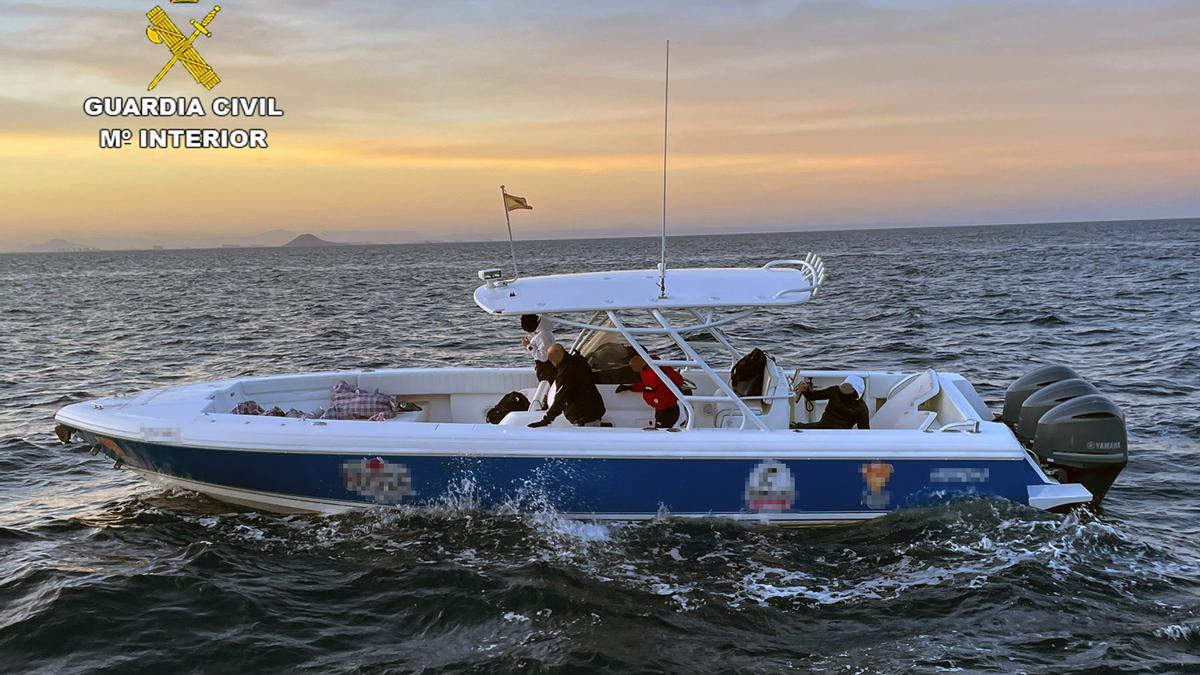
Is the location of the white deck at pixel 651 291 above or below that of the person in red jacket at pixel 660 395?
above

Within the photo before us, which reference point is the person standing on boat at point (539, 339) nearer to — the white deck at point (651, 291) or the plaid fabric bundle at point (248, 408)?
the white deck at point (651, 291)

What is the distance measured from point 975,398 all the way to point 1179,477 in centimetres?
255

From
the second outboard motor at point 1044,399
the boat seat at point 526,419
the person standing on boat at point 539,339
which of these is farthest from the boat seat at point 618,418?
the second outboard motor at point 1044,399

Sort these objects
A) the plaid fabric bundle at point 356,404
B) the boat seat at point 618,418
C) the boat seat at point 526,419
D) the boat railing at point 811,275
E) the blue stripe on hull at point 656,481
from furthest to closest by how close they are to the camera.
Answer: the plaid fabric bundle at point 356,404, the boat seat at point 618,418, the boat seat at point 526,419, the boat railing at point 811,275, the blue stripe on hull at point 656,481

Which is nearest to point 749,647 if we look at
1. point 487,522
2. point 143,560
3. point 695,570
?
point 695,570

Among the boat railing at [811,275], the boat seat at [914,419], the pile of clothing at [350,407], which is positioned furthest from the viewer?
the pile of clothing at [350,407]

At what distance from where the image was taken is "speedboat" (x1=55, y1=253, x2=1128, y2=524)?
6.86 metres

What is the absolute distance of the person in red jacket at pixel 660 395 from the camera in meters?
7.51

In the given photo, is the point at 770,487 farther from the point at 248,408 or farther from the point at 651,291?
the point at 248,408

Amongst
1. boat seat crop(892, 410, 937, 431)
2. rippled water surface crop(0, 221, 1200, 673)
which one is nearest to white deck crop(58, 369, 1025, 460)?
boat seat crop(892, 410, 937, 431)

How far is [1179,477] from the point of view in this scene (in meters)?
8.98

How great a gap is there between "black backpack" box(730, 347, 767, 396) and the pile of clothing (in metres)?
3.33

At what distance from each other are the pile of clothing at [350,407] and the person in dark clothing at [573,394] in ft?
6.06

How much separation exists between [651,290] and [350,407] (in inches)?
132
